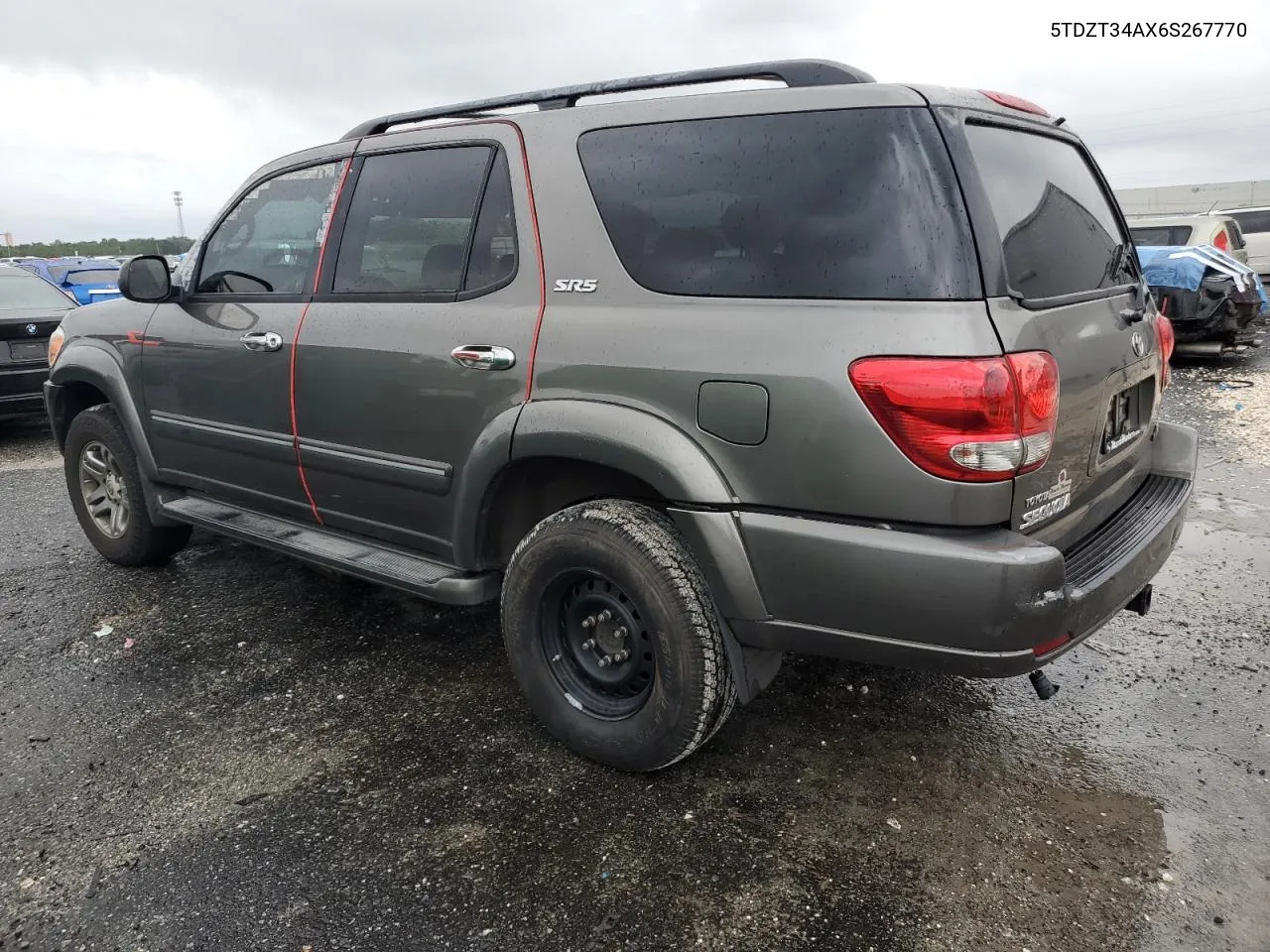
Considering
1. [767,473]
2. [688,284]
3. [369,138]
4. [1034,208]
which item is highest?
[369,138]

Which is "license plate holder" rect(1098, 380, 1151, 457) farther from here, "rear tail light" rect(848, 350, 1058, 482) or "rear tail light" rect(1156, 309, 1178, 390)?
"rear tail light" rect(848, 350, 1058, 482)

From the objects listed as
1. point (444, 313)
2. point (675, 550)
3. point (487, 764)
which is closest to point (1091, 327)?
point (675, 550)

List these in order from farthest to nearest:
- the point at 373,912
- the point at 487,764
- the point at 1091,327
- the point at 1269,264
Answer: the point at 1269,264 → the point at 487,764 → the point at 1091,327 → the point at 373,912

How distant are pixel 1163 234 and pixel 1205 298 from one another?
3.11 metres

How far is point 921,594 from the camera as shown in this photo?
2.14 meters

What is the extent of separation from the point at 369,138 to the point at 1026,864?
10.3 feet

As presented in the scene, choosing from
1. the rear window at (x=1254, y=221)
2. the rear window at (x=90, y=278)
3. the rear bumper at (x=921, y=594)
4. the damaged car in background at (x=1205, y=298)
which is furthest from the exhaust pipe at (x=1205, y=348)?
the rear window at (x=90, y=278)

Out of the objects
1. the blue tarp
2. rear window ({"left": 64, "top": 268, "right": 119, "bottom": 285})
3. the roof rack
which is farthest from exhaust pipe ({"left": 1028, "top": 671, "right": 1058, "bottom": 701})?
rear window ({"left": 64, "top": 268, "right": 119, "bottom": 285})

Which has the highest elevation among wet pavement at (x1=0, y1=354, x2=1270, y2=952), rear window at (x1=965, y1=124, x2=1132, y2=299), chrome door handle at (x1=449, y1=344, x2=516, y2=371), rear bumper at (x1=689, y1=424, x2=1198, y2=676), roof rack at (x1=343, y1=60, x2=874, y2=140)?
roof rack at (x1=343, y1=60, x2=874, y2=140)

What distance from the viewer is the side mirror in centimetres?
379

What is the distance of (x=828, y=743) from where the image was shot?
293cm

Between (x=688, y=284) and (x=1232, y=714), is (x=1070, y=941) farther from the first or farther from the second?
(x=688, y=284)

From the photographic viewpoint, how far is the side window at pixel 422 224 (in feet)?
9.55

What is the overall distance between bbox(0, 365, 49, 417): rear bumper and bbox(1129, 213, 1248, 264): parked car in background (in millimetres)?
12021
